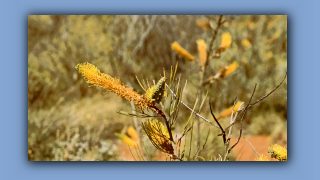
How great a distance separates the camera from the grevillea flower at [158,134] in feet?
3.01

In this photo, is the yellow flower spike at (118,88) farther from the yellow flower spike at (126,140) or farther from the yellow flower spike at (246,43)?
the yellow flower spike at (246,43)

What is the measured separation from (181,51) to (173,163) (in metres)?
0.55

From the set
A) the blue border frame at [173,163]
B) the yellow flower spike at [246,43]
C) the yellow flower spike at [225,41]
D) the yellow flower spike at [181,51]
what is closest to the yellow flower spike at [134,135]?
the blue border frame at [173,163]

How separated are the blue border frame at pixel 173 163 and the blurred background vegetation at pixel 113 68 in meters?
0.04

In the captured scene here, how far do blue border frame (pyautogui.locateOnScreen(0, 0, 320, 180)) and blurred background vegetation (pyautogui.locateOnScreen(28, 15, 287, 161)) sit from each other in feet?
0.15

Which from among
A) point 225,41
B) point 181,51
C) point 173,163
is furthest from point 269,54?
point 173,163

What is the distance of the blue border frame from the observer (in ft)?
4.67

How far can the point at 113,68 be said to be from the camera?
1448 mm

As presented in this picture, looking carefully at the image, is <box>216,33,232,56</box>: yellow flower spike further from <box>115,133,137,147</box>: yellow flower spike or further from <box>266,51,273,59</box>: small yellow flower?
<box>115,133,137,147</box>: yellow flower spike

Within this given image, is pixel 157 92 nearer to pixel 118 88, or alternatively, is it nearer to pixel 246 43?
pixel 118 88

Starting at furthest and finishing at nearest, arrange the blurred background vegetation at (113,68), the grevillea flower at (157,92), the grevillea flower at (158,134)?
the blurred background vegetation at (113,68) < the grevillea flower at (158,134) < the grevillea flower at (157,92)

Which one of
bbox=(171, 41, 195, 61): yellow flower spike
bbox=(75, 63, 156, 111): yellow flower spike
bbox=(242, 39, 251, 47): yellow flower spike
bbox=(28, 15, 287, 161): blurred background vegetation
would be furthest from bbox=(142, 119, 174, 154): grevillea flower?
bbox=(242, 39, 251, 47): yellow flower spike

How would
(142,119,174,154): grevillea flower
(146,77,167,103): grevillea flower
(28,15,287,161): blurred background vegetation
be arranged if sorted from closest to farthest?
(146,77,167,103): grevillea flower, (142,119,174,154): grevillea flower, (28,15,287,161): blurred background vegetation
